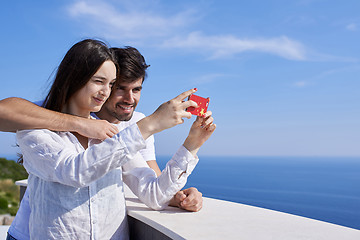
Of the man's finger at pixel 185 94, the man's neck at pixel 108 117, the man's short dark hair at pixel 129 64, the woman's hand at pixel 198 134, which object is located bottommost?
the woman's hand at pixel 198 134

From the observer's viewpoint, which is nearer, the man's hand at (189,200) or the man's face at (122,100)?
the man's hand at (189,200)

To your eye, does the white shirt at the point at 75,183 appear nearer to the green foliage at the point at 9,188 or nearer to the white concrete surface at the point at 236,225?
the white concrete surface at the point at 236,225

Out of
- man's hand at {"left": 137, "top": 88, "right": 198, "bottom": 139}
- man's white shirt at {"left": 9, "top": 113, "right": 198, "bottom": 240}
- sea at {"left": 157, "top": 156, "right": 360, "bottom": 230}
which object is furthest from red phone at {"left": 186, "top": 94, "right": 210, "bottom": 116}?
sea at {"left": 157, "top": 156, "right": 360, "bottom": 230}

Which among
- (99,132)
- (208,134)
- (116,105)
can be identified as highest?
(116,105)

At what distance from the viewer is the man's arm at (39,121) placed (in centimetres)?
151

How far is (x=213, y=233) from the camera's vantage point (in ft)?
4.97

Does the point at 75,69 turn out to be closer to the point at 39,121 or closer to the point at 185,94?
the point at 39,121

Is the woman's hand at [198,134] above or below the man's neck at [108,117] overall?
below

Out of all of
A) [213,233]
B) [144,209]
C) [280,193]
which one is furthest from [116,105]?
[280,193]

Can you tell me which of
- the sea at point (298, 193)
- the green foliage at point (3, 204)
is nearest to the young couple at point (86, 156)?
the green foliage at point (3, 204)

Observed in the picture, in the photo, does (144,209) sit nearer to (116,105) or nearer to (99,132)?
(99,132)

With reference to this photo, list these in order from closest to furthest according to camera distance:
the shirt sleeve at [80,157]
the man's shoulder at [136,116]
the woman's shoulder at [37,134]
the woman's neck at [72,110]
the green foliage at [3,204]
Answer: the shirt sleeve at [80,157]
the woman's shoulder at [37,134]
the woman's neck at [72,110]
the man's shoulder at [136,116]
the green foliage at [3,204]

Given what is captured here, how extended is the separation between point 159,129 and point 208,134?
0.49 metres

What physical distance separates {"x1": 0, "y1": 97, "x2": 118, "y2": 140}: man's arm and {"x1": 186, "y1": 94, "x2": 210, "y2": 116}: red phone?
15.9 inches
